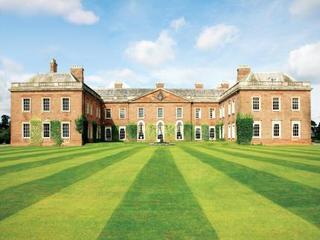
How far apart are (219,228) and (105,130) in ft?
174

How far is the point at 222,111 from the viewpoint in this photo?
5453 cm

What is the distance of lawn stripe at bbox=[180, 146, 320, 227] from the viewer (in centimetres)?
666

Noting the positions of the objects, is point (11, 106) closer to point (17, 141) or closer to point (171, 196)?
point (17, 141)

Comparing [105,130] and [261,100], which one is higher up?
[261,100]

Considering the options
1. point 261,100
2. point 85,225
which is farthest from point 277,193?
point 261,100

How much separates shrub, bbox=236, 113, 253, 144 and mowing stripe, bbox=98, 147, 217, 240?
33.1 m

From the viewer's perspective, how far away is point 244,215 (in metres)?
6.39

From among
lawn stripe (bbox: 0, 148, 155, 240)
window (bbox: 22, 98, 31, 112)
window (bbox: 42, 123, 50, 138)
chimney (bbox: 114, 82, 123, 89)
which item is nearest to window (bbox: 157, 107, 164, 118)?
chimney (bbox: 114, 82, 123, 89)

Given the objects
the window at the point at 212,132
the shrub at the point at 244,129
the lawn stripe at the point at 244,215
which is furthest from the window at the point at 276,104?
the lawn stripe at the point at 244,215

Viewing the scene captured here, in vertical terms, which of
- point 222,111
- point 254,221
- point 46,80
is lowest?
point 254,221

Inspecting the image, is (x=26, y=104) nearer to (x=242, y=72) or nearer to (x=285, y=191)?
(x=242, y=72)

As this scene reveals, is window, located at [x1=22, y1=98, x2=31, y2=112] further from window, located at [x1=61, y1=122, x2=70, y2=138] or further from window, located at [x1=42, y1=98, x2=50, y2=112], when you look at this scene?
window, located at [x1=61, y1=122, x2=70, y2=138]

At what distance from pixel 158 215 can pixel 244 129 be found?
1444 inches

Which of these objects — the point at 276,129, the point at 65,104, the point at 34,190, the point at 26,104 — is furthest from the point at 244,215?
the point at 26,104
